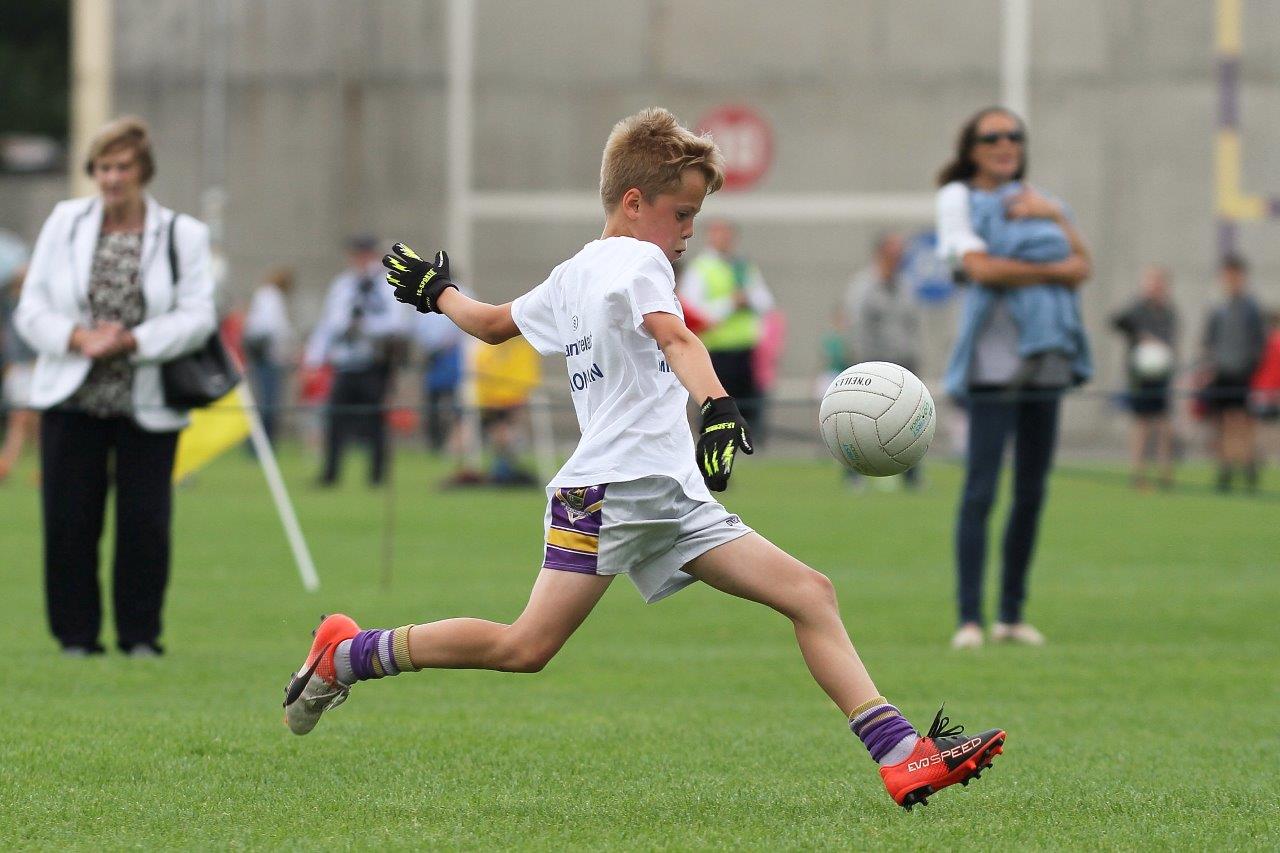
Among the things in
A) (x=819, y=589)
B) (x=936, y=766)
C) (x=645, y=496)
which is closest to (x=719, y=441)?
(x=645, y=496)

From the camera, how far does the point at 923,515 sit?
15.5 m

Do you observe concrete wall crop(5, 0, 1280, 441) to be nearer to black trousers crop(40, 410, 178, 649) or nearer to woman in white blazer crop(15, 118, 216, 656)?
woman in white blazer crop(15, 118, 216, 656)

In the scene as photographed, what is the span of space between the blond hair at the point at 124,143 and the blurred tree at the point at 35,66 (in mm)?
35142

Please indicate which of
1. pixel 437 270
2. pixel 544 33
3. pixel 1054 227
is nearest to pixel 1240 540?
pixel 1054 227

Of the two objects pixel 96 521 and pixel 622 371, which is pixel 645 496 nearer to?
pixel 622 371

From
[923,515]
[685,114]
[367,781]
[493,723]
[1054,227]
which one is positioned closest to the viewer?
[367,781]

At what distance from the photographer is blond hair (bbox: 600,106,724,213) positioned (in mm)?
5227

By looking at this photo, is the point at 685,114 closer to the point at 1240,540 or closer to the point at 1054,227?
the point at 1240,540

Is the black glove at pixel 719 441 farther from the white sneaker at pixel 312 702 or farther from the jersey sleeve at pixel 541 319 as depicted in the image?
the white sneaker at pixel 312 702

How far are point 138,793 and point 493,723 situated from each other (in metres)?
1.59

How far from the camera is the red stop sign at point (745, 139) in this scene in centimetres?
2522

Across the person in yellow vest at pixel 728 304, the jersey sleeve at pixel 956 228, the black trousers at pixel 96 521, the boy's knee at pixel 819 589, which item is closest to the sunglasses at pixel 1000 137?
the jersey sleeve at pixel 956 228

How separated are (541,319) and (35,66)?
129 feet

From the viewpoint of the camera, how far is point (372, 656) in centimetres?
551
